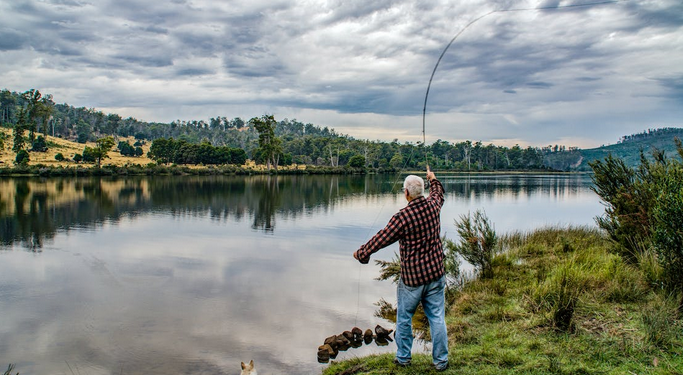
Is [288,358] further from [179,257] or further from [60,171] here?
[60,171]

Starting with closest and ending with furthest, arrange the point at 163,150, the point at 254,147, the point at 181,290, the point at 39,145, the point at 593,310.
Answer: the point at 593,310 < the point at 181,290 < the point at 39,145 < the point at 163,150 < the point at 254,147

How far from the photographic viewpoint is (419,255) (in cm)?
496

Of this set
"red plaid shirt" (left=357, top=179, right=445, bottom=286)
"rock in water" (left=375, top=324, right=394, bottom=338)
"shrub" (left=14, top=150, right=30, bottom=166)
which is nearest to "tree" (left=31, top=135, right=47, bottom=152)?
"shrub" (left=14, top=150, right=30, bottom=166)

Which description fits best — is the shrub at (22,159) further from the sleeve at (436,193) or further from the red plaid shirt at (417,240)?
the red plaid shirt at (417,240)

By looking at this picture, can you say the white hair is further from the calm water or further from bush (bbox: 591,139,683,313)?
the calm water

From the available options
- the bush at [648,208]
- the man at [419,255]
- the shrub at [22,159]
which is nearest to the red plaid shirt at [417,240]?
the man at [419,255]

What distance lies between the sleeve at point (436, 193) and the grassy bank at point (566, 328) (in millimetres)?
2015

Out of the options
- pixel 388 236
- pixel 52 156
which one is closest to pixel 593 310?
pixel 388 236

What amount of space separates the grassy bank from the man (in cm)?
67

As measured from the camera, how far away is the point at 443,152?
147125mm

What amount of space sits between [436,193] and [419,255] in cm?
103

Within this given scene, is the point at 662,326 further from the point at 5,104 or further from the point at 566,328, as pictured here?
the point at 5,104

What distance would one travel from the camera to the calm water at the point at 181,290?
836 centimetres

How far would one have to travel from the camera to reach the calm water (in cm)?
836
